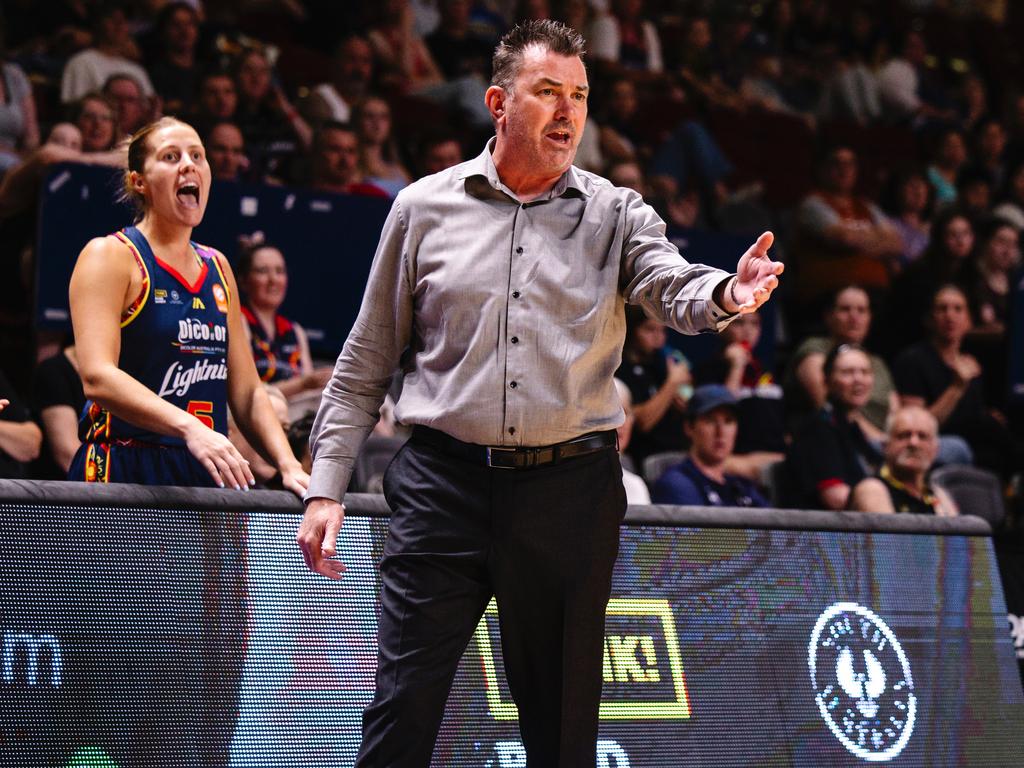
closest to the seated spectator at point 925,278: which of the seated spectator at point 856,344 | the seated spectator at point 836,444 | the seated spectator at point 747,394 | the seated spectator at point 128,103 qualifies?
the seated spectator at point 856,344

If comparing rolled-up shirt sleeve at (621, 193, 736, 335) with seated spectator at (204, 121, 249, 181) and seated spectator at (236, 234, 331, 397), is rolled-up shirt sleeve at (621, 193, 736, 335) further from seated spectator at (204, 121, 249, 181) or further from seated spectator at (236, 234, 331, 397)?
seated spectator at (204, 121, 249, 181)

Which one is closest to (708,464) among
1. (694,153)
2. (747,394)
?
(747,394)

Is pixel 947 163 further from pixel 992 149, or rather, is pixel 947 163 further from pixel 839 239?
pixel 839 239

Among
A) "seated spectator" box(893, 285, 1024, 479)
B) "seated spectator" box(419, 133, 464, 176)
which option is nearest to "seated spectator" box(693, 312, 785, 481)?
"seated spectator" box(893, 285, 1024, 479)

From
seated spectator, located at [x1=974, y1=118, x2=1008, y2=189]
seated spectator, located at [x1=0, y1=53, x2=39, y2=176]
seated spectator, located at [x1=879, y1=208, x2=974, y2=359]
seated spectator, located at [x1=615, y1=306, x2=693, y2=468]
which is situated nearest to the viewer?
seated spectator, located at [x1=615, y1=306, x2=693, y2=468]

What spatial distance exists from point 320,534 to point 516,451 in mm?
448

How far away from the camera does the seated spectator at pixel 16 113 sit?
713 cm

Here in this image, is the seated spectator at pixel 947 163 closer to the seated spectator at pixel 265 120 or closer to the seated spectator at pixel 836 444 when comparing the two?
the seated spectator at pixel 836 444

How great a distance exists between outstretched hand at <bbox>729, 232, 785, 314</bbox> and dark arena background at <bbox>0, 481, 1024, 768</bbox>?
4.37ft

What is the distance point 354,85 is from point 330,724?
603 cm

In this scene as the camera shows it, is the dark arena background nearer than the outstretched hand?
No

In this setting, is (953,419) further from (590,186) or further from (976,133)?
(590,186)

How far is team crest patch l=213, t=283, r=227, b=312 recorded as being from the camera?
3.59m

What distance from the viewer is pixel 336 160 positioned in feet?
23.9
